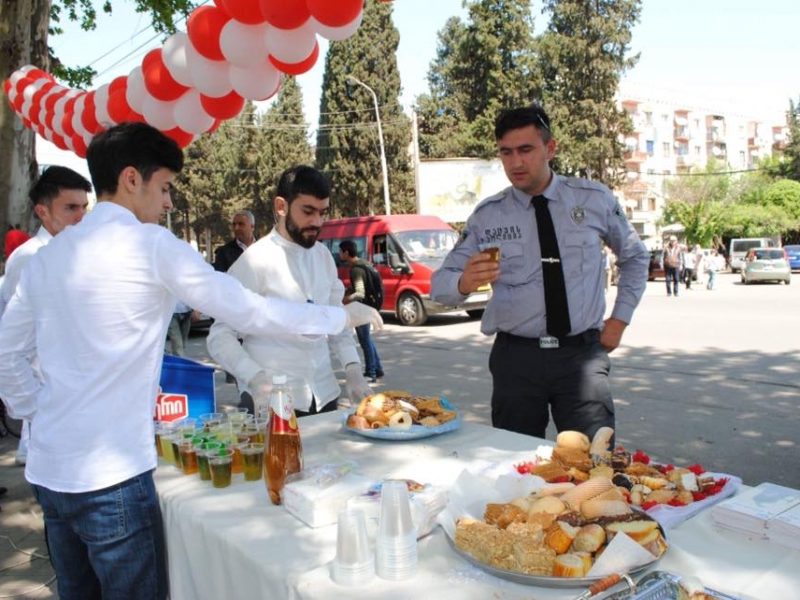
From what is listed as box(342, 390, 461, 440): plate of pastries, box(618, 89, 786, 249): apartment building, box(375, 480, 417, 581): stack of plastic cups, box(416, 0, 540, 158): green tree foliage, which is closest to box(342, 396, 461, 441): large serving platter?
box(342, 390, 461, 440): plate of pastries

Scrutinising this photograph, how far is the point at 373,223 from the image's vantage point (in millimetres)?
14828

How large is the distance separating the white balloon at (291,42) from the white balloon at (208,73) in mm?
566

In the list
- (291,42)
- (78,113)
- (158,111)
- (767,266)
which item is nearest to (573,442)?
(291,42)

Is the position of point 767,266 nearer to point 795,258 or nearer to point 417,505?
point 795,258

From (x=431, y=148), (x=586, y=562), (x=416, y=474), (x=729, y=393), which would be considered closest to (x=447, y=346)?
(x=729, y=393)

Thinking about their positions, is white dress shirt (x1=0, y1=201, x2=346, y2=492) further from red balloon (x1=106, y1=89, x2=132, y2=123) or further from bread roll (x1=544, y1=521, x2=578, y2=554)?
red balloon (x1=106, y1=89, x2=132, y2=123)

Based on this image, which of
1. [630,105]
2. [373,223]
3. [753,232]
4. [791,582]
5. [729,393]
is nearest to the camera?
[791,582]

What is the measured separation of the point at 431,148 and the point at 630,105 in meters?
41.7

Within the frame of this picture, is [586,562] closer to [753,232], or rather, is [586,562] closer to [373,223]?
[373,223]

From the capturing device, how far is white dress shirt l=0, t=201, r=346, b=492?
1683 mm

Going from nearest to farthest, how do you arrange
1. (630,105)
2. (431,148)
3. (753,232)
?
(431,148) → (753,232) → (630,105)

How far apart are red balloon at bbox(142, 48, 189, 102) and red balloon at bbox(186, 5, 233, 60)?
0.52m

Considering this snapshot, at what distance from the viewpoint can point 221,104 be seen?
4.52 meters

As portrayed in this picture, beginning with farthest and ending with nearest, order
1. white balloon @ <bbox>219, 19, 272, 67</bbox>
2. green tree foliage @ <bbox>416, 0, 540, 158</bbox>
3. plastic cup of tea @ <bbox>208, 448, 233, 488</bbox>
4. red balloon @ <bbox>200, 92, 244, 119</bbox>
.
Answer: green tree foliage @ <bbox>416, 0, 540, 158</bbox>, red balloon @ <bbox>200, 92, 244, 119</bbox>, white balloon @ <bbox>219, 19, 272, 67</bbox>, plastic cup of tea @ <bbox>208, 448, 233, 488</bbox>
